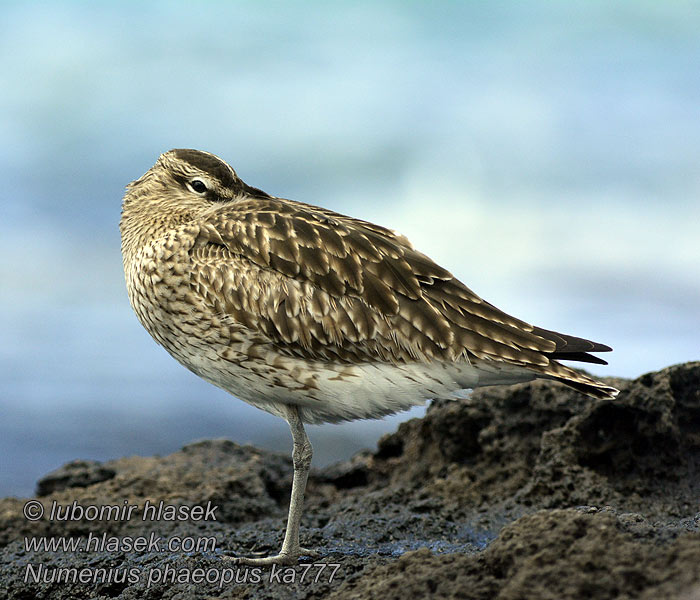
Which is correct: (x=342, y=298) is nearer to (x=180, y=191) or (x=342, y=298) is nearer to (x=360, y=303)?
(x=360, y=303)

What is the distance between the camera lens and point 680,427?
750cm

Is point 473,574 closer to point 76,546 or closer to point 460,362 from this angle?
point 460,362

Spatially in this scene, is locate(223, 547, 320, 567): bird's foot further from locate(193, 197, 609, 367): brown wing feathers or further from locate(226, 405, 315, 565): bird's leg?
locate(193, 197, 609, 367): brown wing feathers

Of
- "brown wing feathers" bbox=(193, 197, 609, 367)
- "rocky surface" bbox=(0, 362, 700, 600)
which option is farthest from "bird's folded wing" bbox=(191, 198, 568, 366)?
"rocky surface" bbox=(0, 362, 700, 600)

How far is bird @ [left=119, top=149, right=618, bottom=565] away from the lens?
6.33m

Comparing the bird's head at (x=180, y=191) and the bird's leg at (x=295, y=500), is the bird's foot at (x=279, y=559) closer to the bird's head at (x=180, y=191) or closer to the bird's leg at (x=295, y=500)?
the bird's leg at (x=295, y=500)

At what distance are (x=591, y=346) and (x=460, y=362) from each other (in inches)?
45.4

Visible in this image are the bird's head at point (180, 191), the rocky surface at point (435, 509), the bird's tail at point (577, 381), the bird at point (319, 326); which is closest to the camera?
the rocky surface at point (435, 509)

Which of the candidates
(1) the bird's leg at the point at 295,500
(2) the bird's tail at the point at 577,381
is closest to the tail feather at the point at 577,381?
(2) the bird's tail at the point at 577,381

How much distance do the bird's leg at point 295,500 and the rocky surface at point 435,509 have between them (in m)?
0.18

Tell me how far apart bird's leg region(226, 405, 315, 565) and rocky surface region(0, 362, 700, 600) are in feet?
0.60

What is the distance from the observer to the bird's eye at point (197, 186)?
304 inches

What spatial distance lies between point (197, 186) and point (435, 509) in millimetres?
4047

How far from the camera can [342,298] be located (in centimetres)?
654
